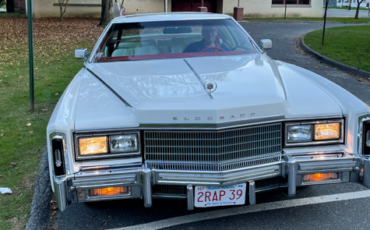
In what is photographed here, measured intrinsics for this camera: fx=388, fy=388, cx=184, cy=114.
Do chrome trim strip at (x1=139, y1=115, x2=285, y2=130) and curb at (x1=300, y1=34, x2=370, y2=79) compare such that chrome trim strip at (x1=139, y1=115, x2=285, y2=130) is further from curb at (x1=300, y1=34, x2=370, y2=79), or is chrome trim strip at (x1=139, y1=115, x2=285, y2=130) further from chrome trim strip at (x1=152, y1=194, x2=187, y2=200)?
curb at (x1=300, y1=34, x2=370, y2=79)

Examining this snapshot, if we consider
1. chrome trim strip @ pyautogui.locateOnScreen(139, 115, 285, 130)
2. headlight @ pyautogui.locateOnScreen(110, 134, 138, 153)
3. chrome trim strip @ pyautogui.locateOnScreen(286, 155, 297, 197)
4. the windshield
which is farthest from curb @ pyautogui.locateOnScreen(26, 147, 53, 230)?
chrome trim strip @ pyautogui.locateOnScreen(286, 155, 297, 197)

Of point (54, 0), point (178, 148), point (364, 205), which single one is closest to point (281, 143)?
point (178, 148)

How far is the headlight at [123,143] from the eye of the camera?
9.16 ft

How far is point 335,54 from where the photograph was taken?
11.2m

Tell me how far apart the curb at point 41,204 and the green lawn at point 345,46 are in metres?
7.95

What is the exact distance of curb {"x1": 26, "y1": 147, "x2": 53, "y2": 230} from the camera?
310 cm

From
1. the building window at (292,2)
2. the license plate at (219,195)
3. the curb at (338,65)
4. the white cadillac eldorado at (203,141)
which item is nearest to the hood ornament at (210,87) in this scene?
the white cadillac eldorado at (203,141)

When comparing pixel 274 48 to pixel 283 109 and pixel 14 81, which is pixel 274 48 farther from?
pixel 283 109

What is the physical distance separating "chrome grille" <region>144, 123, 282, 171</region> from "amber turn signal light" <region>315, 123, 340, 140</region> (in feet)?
1.31

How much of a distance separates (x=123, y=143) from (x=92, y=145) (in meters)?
0.22

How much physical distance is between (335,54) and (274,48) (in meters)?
2.43

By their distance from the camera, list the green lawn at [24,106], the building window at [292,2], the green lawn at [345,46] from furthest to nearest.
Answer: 1. the building window at [292,2]
2. the green lawn at [345,46]
3. the green lawn at [24,106]

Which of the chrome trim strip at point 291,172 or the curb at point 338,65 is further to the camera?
the curb at point 338,65

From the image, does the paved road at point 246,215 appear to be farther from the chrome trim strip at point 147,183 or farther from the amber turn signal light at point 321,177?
the chrome trim strip at point 147,183
